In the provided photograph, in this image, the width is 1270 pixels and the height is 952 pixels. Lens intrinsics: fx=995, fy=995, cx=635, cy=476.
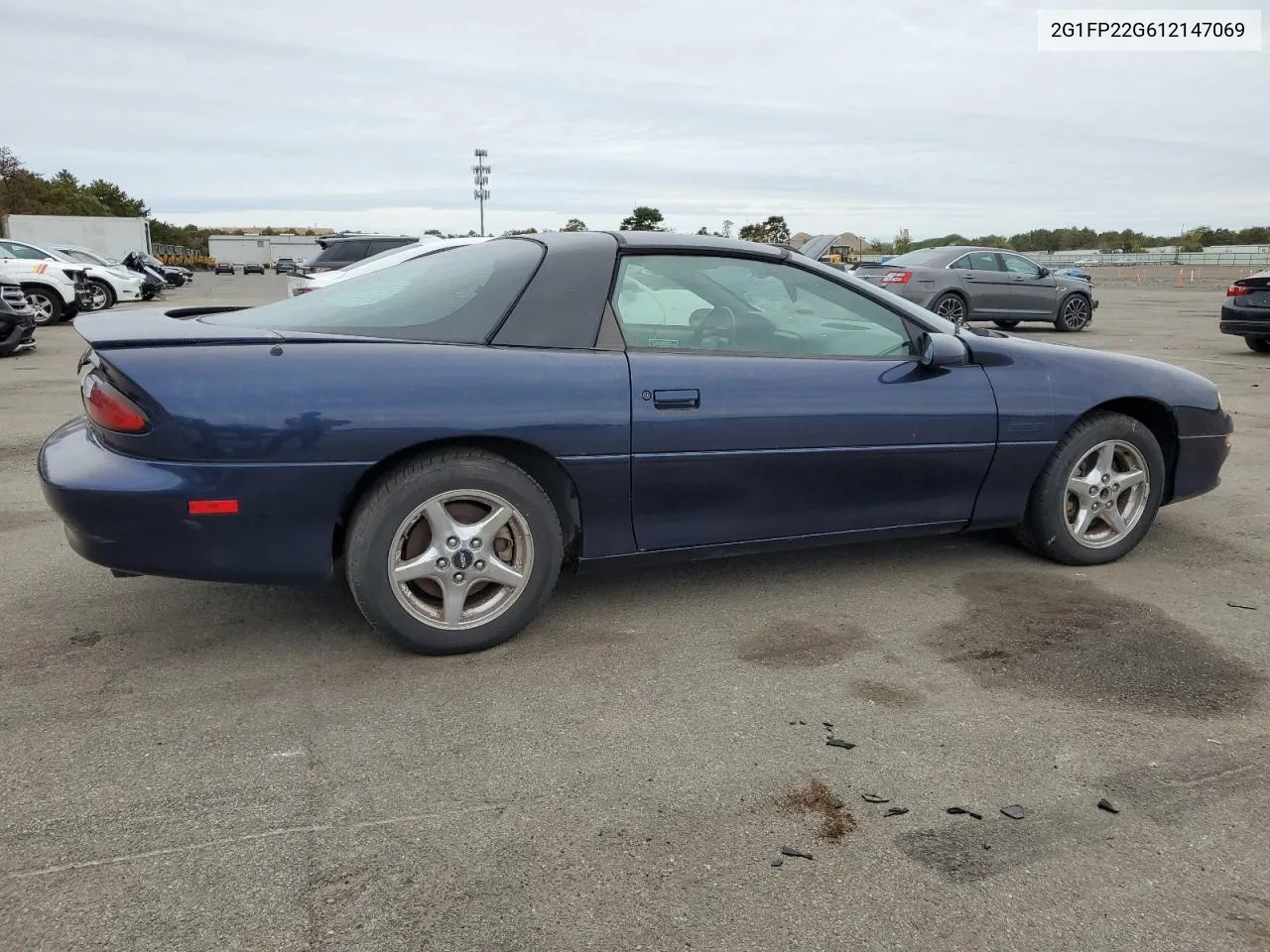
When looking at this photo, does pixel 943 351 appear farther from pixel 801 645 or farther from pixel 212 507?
pixel 212 507

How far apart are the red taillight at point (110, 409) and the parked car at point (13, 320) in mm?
10483

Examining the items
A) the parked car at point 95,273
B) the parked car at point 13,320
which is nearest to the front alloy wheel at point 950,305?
the parked car at point 13,320

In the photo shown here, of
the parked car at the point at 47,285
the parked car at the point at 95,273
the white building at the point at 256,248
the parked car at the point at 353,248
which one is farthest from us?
the white building at the point at 256,248

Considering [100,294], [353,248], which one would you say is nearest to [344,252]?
[353,248]

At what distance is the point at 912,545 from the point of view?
15.1 feet

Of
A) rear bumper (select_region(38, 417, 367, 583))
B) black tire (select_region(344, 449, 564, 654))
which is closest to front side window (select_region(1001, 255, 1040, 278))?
black tire (select_region(344, 449, 564, 654))

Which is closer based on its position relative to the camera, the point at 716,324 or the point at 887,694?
the point at 887,694

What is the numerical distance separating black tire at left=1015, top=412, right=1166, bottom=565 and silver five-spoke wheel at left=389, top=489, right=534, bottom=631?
88.0 inches

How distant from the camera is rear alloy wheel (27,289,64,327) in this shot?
17.0 metres

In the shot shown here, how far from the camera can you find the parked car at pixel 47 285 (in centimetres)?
1661

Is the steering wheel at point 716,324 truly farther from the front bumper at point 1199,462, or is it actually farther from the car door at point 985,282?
the car door at point 985,282

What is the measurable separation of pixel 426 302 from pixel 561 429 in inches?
27.4

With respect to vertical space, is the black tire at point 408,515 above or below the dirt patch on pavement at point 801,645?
above

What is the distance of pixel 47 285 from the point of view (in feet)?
56.1
